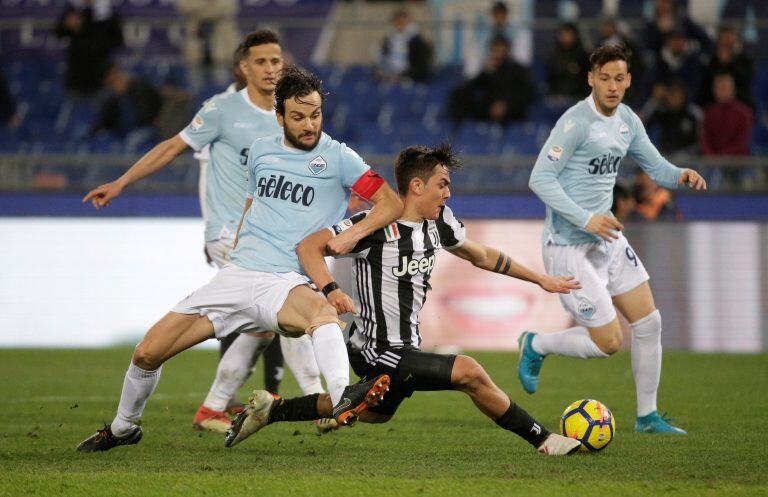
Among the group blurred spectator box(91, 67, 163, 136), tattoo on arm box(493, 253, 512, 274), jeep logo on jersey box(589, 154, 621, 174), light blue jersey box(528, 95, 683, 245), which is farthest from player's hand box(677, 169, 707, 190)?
blurred spectator box(91, 67, 163, 136)

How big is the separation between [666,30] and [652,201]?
3606 mm

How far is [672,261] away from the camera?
39.8ft

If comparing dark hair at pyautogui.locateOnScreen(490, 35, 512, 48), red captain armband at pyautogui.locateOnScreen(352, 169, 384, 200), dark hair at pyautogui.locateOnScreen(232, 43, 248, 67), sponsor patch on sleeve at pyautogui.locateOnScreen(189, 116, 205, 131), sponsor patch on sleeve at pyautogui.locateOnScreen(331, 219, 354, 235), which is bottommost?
sponsor patch on sleeve at pyautogui.locateOnScreen(331, 219, 354, 235)

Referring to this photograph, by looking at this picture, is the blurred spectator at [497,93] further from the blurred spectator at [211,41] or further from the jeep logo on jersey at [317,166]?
the jeep logo on jersey at [317,166]

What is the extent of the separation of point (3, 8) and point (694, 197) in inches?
494

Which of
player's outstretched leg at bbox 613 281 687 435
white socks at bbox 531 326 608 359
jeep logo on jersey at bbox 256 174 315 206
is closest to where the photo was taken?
jeep logo on jersey at bbox 256 174 315 206

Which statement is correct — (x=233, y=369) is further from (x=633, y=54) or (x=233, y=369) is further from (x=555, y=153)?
(x=633, y=54)

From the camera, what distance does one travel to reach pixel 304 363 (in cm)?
755

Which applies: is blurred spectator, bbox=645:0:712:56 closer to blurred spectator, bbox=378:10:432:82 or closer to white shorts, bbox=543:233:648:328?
blurred spectator, bbox=378:10:432:82

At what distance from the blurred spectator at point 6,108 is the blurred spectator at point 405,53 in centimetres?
511

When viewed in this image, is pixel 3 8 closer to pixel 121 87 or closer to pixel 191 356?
pixel 121 87

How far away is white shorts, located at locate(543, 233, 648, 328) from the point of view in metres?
7.39

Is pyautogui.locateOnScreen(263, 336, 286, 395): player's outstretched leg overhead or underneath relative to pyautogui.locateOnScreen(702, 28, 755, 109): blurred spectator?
underneath

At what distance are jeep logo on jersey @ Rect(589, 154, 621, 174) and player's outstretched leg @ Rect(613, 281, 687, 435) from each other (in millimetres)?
746
